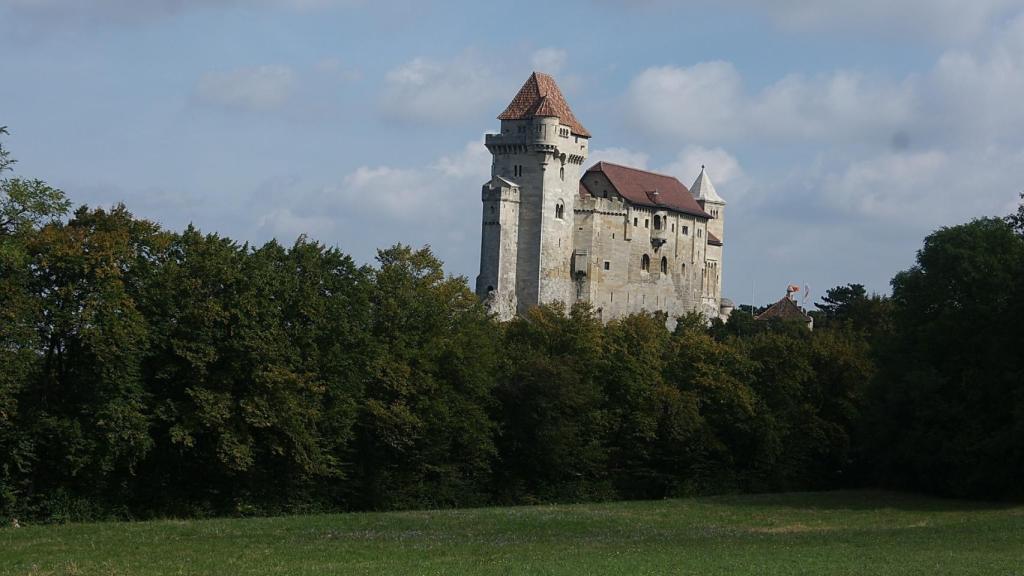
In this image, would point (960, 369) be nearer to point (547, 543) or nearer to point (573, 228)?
point (547, 543)

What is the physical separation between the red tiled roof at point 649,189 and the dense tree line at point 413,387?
59.9 meters

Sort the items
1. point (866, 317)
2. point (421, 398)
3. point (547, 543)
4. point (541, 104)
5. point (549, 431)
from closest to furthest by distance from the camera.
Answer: point (547, 543) < point (421, 398) < point (549, 431) < point (866, 317) < point (541, 104)

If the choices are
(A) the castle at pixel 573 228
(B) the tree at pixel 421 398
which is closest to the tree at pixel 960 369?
(B) the tree at pixel 421 398

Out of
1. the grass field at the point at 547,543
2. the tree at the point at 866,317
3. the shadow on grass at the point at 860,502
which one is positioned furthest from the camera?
the tree at the point at 866,317

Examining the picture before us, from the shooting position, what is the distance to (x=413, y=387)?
5772cm

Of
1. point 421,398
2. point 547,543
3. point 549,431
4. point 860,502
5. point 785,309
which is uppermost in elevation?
point 785,309

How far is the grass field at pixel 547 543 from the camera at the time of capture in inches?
1221

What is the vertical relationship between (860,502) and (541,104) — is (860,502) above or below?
below

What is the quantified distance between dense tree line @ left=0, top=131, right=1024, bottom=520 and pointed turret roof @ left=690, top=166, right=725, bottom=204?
247 ft

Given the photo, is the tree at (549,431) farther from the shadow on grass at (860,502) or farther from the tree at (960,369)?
the tree at (960,369)

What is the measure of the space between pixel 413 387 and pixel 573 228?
72010 millimetres

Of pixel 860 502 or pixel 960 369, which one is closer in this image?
pixel 860 502

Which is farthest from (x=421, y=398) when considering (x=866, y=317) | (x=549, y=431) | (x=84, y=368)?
(x=866, y=317)

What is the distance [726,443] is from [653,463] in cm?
401
